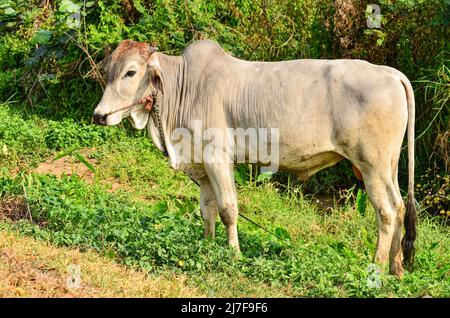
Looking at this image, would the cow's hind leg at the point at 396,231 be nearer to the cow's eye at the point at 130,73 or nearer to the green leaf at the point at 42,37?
the cow's eye at the point at 130,73

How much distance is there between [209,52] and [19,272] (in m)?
2.08

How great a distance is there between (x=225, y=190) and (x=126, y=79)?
39.7 inches

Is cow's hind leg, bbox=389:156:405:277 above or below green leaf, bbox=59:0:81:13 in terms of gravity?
below

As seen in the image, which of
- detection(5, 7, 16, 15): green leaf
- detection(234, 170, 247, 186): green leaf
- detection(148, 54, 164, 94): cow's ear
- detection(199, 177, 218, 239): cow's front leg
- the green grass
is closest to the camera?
the green grass

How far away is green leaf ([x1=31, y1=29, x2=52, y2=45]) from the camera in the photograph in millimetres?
9578

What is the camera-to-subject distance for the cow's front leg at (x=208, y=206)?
6.48 metres

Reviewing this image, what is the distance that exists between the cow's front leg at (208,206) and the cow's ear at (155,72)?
0.72m

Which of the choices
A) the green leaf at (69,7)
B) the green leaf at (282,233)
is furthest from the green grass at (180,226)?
the green leaf at (69,7)

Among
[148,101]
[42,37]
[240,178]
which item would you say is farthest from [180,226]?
[42,37]

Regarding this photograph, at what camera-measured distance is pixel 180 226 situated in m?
6.67

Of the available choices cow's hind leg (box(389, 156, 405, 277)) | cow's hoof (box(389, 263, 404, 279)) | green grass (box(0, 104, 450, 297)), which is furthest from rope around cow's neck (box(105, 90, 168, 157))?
cow's hoof (box(389, 263, 404, 279))

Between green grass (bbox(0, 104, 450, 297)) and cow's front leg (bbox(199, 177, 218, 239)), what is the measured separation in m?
0.11

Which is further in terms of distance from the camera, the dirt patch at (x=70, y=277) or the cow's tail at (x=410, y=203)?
the cow's tail at (x=410, y=203)

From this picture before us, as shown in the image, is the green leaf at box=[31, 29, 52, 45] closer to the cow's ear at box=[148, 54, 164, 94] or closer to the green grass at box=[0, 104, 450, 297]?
the green grass at box=[0, 104, 450, 297]
